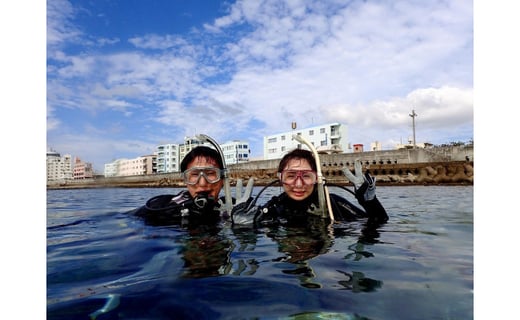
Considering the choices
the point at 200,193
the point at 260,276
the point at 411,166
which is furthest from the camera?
the point at 411,166

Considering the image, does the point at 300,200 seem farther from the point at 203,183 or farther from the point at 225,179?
the point at 203,183

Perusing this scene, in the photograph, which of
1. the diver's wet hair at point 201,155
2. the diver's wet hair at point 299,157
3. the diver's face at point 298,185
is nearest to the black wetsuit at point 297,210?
the diver's face at point 298,185

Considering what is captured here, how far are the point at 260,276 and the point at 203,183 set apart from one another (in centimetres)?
317

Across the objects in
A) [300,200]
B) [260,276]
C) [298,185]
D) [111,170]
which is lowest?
[260,276]

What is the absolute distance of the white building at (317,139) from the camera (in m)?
43.8

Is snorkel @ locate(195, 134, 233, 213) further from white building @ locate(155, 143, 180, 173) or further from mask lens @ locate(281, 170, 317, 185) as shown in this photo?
white building @ locate(155, 143, 180, 173)

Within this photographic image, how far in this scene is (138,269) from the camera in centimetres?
260

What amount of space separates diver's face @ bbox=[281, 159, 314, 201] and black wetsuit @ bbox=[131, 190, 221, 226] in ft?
4.39

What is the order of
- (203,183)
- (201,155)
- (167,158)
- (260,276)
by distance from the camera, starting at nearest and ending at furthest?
(260,276), (203,183), (201,155), (167,158)

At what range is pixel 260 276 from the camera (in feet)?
7.64

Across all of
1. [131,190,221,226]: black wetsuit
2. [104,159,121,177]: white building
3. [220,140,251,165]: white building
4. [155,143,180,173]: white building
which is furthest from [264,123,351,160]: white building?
[131,190,221,226]: black wetsuit

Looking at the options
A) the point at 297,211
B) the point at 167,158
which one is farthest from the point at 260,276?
the point at 167,158
